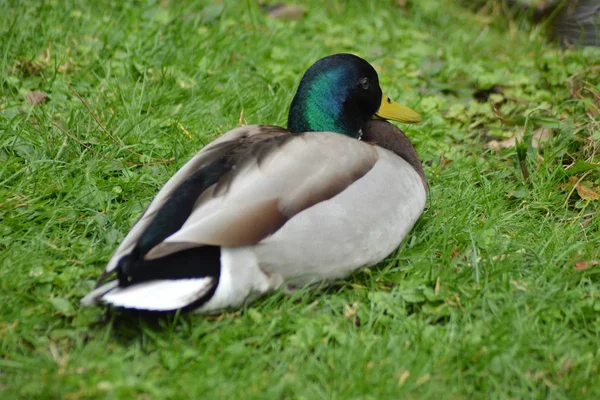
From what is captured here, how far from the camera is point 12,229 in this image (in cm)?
311

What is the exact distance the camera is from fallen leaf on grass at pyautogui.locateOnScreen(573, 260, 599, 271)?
307cm

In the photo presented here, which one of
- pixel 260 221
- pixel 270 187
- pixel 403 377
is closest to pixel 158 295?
pixel 260 221

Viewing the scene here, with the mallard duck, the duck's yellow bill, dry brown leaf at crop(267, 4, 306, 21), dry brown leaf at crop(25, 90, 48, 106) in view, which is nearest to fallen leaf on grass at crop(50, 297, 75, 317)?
the mallard duck

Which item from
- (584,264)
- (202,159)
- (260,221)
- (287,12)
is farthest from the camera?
(287,12)

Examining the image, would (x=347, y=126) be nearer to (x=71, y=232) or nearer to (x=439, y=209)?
(x=439, y=209)

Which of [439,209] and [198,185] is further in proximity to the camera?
[439,209]

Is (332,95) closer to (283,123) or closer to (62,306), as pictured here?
(283,123)

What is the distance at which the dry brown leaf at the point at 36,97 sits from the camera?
3917 millimetres

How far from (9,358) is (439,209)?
189cm

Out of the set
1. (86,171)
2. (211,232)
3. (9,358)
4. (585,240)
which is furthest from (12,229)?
(585,240)

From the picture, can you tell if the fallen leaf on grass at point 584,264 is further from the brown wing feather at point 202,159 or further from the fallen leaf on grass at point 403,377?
the brown wing feather at point 202,159

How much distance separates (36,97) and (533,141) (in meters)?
2.53

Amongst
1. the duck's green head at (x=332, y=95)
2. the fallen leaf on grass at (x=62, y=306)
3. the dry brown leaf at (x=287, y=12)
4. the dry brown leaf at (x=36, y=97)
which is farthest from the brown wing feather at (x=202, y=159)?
the dry brown leaf at (x=287, y=12)

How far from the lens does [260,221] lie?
2.64 meters
